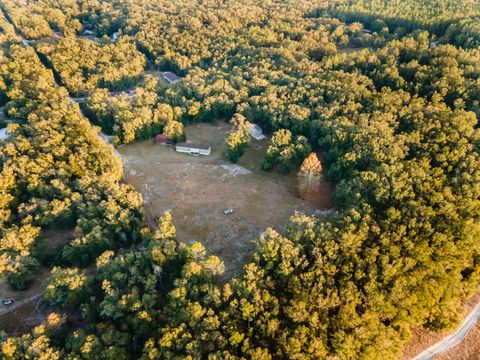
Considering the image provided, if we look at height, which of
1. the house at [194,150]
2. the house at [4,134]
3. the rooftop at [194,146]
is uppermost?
the house at [194,150]

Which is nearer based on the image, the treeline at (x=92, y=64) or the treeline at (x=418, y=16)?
the treeline at (x=92, y=64)

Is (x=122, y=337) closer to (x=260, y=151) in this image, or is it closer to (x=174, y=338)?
(x=174, y=338)

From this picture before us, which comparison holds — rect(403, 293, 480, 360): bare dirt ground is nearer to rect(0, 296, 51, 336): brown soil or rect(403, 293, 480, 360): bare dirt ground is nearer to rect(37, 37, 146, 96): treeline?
rect(0, 296, 51, 336): brown soil

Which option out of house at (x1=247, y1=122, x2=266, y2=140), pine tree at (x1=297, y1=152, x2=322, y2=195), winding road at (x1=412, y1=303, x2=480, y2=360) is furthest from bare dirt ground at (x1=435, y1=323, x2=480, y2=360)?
house at (x1=247, y1=122, x2=266, y2=140)

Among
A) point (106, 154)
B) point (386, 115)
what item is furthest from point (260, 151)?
point (106, 154)

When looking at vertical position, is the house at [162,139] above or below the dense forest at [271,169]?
below

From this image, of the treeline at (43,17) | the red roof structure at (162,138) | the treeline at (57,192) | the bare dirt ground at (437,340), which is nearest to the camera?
the bare dirt ground at (437,340)

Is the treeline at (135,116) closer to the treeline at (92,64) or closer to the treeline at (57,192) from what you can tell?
the treeline at (57,192)

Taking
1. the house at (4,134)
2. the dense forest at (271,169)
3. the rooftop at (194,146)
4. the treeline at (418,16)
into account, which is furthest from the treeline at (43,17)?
the treeline at (418,16)
